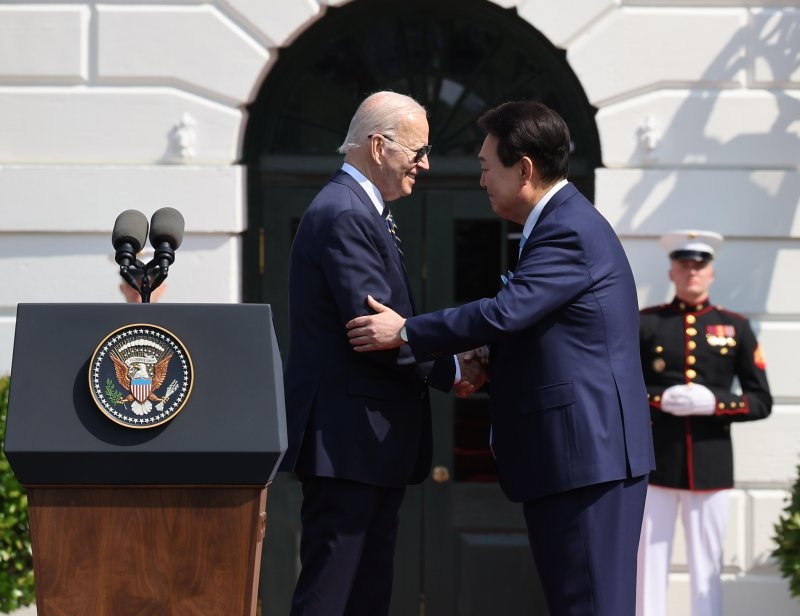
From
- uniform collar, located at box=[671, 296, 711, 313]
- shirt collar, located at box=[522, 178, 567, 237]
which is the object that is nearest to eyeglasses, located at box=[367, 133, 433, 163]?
shirt collar, located at box=[522, 178, 567, 237]

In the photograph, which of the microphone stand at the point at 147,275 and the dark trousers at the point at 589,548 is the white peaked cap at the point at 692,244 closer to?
the dark trousers at the point at 589,548

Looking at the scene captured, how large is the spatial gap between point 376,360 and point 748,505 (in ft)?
10.4

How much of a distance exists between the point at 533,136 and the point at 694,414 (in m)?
2.40

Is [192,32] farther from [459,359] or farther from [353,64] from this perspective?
[459,359]

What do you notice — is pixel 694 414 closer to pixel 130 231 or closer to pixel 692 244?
pixel 692 244

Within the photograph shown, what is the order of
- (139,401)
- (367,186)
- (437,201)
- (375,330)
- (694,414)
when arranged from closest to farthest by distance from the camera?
(139,401), (375,330), (367,186), (694,414), (437,201)

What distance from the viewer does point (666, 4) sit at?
644 centimetres

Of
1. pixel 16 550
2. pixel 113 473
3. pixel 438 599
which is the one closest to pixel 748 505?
pixel 438 599

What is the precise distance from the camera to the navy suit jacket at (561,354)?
3746mm

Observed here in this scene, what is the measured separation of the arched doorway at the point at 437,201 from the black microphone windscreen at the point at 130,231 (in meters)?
3.26

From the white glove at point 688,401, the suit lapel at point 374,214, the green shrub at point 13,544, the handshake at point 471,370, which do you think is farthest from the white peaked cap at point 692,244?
the green shrub at point 13,544

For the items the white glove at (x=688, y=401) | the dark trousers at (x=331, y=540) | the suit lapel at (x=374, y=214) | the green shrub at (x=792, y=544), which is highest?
the suit lapel at (x=374, y=214)

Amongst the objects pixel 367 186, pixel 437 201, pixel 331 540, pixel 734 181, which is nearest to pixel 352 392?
pixel 331 540

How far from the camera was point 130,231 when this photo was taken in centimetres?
327
